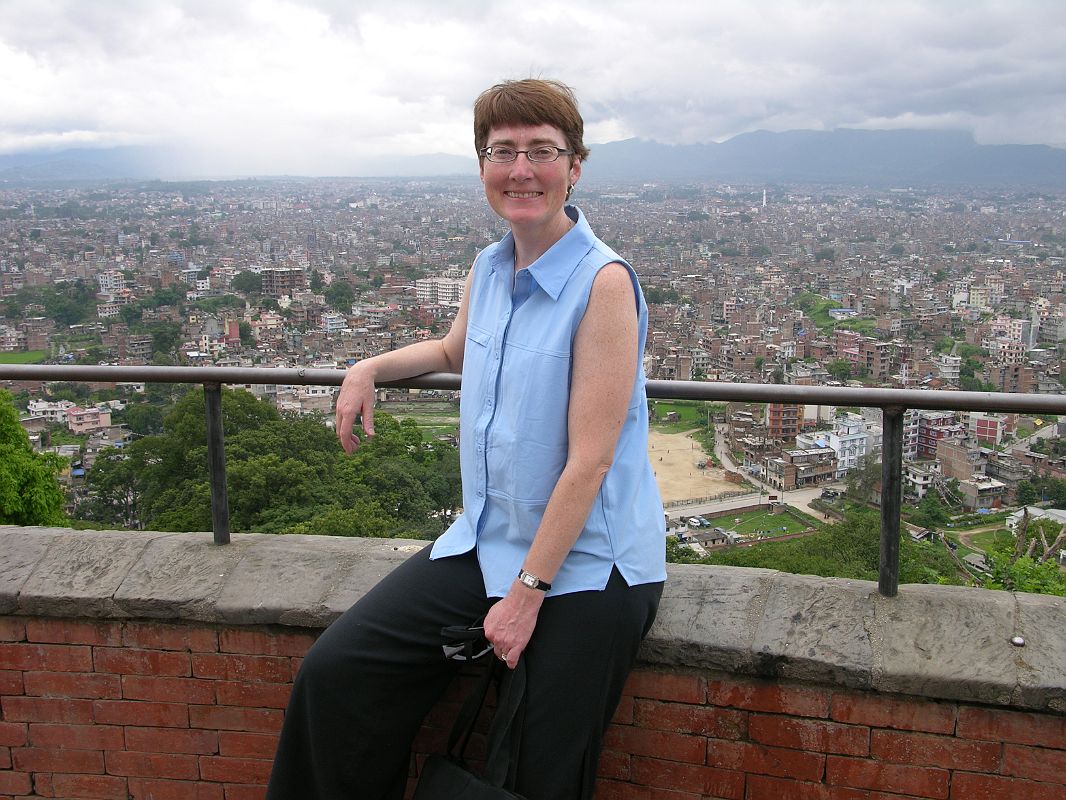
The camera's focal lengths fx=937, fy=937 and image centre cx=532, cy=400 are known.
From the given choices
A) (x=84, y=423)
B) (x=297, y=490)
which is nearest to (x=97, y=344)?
(x=84, y=423)

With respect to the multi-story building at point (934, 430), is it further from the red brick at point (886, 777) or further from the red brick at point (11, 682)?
the red brick at point (11, 682)

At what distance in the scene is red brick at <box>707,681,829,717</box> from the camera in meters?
2.04

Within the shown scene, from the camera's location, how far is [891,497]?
2.13 metres

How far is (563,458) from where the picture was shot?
186cm

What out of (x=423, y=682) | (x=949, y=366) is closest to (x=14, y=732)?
(x=423, y=682)

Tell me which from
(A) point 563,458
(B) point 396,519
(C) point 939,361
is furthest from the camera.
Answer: (C) point 939,361

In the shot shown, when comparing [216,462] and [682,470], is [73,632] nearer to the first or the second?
[216,462]

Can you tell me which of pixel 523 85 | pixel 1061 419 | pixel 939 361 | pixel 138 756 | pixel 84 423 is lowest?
pixel 939 361

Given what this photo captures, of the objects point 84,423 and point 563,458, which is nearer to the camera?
point 563,458

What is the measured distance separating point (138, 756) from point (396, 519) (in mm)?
910

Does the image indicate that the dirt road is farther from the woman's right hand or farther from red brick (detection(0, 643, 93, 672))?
red brick (detection(0, 643, 93, 672))

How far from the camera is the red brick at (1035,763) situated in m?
1.94

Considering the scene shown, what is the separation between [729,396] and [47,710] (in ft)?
6.40

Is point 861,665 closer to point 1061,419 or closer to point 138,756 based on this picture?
point 1061,419
